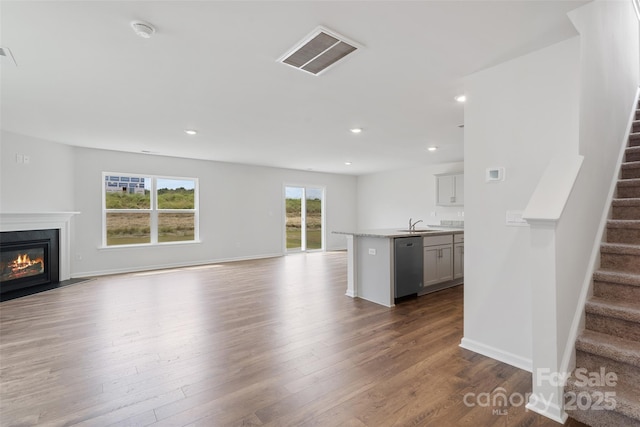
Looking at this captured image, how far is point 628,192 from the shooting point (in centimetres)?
271

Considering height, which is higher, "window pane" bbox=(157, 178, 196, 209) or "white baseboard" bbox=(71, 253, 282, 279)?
"window pane" bbox=(157, 178, 196, 209)

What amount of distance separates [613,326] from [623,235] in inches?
35.4

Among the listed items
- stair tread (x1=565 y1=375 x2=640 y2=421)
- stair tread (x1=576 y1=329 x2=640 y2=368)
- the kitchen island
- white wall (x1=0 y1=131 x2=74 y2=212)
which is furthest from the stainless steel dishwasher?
white wall (x1=0 y1=131 x2=74 y2=212)

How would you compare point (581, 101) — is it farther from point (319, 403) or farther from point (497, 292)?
point (319, 403)

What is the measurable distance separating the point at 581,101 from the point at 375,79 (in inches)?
61.5

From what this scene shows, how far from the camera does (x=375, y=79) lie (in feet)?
9.19

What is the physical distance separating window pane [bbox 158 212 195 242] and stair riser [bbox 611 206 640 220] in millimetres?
7169

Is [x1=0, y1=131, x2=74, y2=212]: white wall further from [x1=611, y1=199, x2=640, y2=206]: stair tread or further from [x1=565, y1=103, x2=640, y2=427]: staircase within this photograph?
[x1=611, y1=199, x2=640, y2=206]: stair tread

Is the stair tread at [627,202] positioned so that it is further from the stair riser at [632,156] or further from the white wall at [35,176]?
the white wall at [35,176]

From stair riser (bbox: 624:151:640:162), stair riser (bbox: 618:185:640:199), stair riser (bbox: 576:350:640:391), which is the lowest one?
stair riser (bbox: 576:350:640:391)

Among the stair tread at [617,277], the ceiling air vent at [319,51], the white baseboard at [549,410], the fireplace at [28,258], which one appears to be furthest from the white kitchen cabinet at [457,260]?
the fireplace at [28,258]

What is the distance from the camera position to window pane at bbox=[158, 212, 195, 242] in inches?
264

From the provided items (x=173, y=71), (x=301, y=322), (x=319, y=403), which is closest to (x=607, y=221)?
(x=319, y=403)

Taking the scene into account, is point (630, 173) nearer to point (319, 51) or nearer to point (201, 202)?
point (319, 51)
